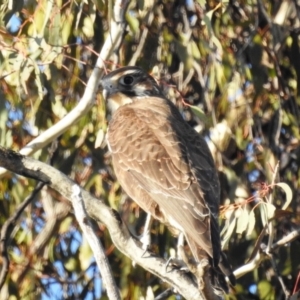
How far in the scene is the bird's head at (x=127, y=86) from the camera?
18.7 feet

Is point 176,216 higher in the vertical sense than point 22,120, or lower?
higher

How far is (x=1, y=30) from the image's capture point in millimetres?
5582

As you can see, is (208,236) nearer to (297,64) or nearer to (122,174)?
(122,174)

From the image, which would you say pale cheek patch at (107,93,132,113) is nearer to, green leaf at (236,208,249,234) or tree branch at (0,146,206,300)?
green leaf at (236,208,249,234)

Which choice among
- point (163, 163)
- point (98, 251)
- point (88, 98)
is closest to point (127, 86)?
point (88, 98)

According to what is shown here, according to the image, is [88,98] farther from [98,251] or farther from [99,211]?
[98,251]

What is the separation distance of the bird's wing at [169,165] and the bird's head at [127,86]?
130 millimetres

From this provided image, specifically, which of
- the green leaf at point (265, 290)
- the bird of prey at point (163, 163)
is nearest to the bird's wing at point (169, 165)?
the bird of prey at point (163, 163)

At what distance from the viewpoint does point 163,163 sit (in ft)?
16.7

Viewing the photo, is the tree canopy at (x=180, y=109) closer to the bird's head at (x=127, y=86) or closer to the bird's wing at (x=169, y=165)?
the bird's head at (x=127, y=86)

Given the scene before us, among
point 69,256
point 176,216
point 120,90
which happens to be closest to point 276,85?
point 120,90

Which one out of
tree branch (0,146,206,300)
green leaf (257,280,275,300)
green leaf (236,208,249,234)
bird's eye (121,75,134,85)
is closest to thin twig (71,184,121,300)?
tree branch (0,146,206,300)

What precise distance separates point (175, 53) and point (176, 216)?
181 cm

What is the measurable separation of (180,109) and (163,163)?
4.38 ft
